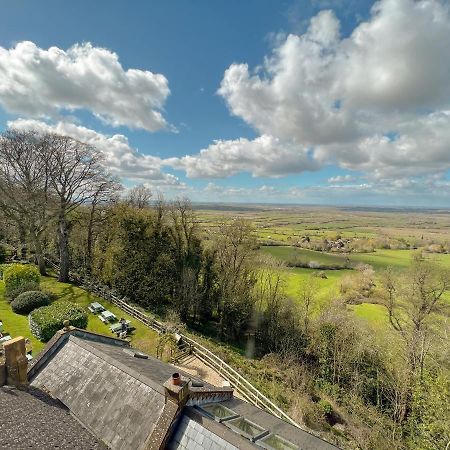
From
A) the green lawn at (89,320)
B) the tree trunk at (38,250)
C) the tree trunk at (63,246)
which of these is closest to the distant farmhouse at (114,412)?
the green lawn at (89,320)

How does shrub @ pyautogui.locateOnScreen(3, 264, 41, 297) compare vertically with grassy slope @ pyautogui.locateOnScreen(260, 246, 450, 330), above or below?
above

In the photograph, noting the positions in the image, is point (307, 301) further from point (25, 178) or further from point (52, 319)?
point (25, 178)

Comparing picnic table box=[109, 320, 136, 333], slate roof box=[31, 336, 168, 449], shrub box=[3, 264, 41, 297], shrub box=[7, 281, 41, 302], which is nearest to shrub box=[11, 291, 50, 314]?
shrub box=[7, 281, 41, 302]

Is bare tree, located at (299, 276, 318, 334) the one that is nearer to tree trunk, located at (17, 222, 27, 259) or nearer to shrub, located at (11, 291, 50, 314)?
shrub, located at (11, 291, 50, 314)

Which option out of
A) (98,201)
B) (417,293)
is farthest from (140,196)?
(417,293)

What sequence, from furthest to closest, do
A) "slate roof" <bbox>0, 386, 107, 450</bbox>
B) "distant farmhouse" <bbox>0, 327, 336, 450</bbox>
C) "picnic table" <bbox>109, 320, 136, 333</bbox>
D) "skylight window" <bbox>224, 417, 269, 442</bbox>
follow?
"picnic table" <bbox>109, 320, 136, 333</bbox>
"skylight window" <bbox>224, 417, 269, 442</bbox>
"distant farmhouse" <bbox>0, 327, 336, 450</bbox>
"slate roof" <bbox>0, 386, 107, 450</bbox>

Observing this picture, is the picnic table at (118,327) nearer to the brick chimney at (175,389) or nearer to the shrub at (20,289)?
the shrub at (20,289)

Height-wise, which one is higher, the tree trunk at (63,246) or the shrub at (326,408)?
the tree trunk at (63,246)
